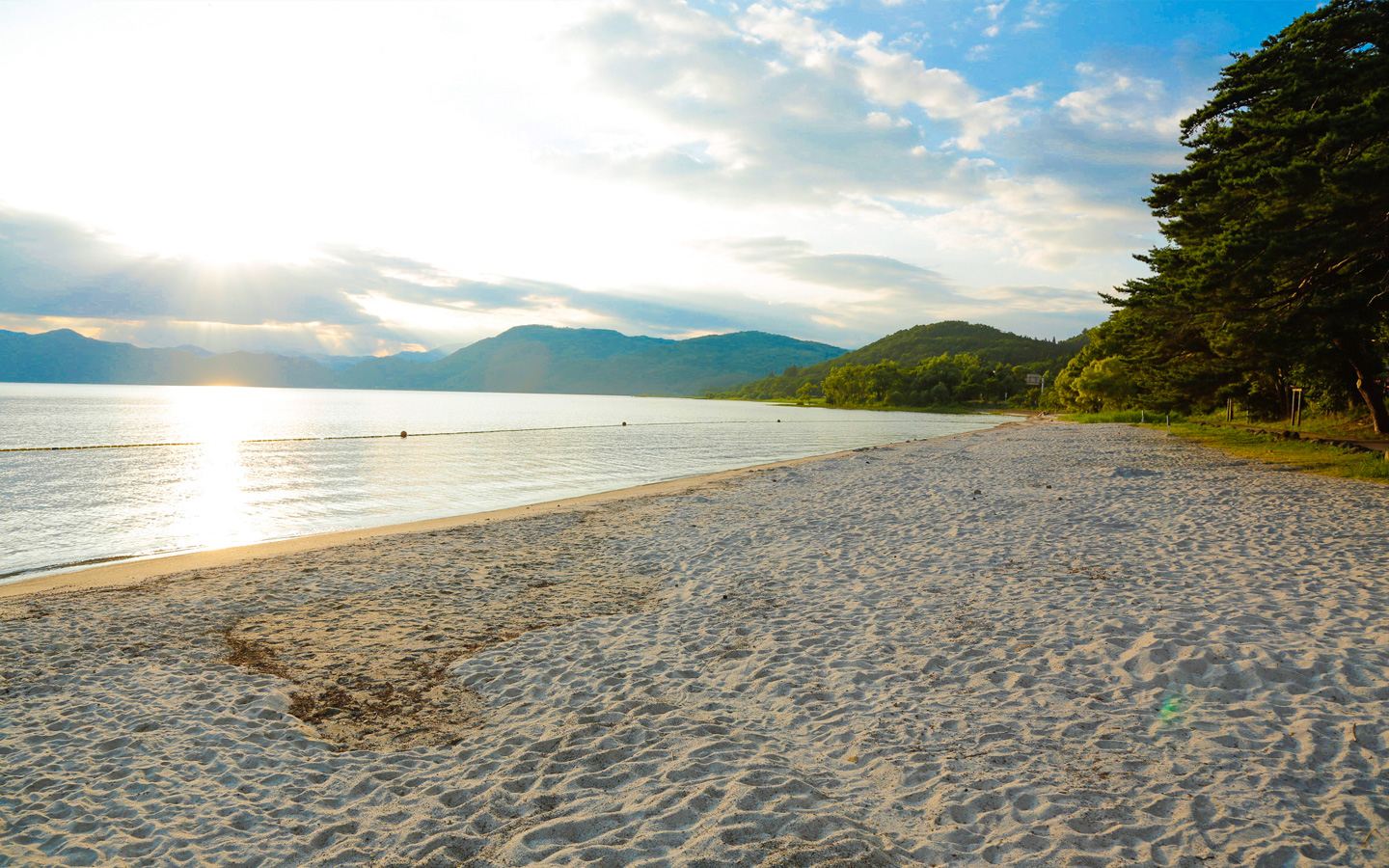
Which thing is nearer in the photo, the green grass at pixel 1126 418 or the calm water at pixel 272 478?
the calm water at pixel 272 478

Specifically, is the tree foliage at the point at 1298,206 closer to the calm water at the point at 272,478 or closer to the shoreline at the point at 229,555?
the shoreline at the point at 229,555

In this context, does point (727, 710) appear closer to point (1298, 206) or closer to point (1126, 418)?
point (1298, 206)

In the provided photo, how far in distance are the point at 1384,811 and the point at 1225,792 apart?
80 cm

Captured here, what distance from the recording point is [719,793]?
14.9 feet

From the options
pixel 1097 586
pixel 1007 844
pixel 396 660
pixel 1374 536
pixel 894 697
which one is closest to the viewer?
pixel 1007 844

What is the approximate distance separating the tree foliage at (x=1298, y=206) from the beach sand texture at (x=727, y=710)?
10.6 meters

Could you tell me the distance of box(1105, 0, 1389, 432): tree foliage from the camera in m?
17.3

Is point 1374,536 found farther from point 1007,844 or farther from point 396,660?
point 396,660

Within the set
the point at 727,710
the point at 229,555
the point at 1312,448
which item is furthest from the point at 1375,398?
the point at 229,555

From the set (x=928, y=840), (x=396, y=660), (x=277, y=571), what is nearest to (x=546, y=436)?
(x=277, y=571)

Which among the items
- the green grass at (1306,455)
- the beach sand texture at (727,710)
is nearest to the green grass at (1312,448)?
the green grass at (1306,455)

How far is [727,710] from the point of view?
232 inches

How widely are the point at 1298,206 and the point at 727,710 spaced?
2203cm

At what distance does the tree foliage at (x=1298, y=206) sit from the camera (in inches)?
680
